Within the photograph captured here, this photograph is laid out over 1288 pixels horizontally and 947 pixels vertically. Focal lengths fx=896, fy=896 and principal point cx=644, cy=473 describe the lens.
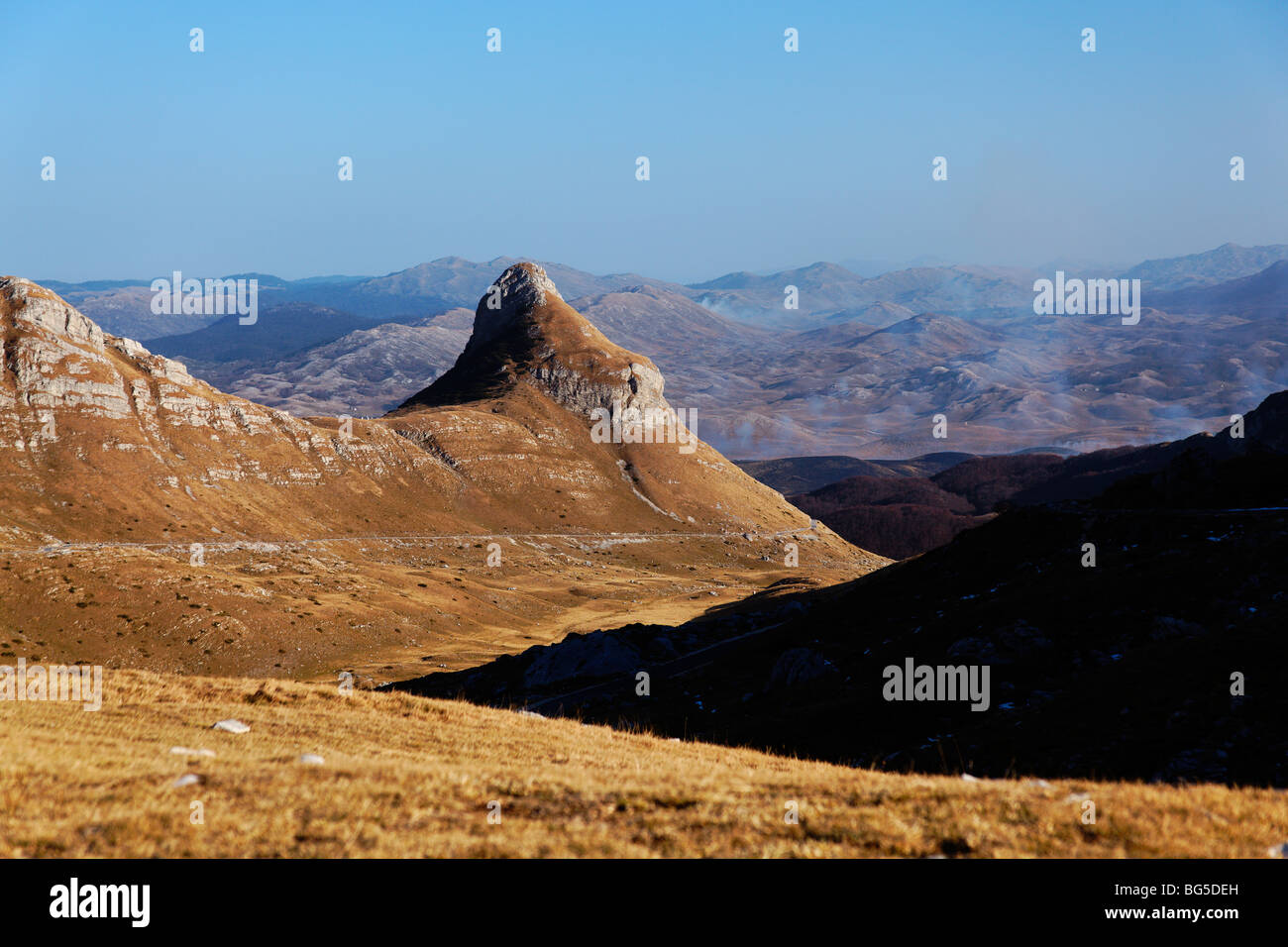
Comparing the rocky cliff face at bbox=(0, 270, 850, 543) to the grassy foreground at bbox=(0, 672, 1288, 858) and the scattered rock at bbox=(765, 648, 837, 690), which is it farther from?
the grassy foreground at bbox=(0, 672, 1288, 858)

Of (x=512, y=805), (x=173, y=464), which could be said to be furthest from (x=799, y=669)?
(x=173, y=464)

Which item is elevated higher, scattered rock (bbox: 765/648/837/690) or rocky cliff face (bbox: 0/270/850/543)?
rocky cliff face (bbox: 0/270/850/543)

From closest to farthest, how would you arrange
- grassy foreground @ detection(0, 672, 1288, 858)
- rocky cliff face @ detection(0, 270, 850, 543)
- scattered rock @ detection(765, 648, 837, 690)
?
grassy foreground @ detection(0, 672, 1288, 858)
scattered rock @ detection(765, 648, 837, 690)
rocky cliff face @ detection(0, 270, 850, 543)

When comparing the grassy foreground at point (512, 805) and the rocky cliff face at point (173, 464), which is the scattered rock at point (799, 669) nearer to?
the grassy foreground at point (512, 805)

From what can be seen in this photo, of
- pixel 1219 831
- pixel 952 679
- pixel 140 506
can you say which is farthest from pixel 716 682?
pixel 140 506

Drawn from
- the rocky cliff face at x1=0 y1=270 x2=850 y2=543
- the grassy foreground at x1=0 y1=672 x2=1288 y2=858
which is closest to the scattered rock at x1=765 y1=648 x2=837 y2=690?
the grassy foreground at x1=0 y1=672 x2=1288 y2=858

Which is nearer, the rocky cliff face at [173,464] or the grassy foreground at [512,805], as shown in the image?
the grassy foreground at [512,805]

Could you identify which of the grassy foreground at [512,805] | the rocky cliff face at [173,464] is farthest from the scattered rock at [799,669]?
the rocky cliff face at [173,464]

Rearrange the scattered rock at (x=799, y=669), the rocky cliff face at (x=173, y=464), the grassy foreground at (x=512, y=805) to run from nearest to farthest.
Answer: the grassy foreground at (x=512, y=805), the scattered rock at (x=799, y=669), the rocky cliff face at (x=173, y=464)
